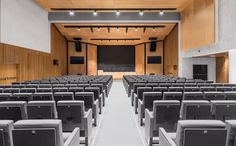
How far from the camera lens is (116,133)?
6172 mm

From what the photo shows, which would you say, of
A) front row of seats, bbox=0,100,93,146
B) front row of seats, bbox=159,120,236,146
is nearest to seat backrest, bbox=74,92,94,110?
front row of seats, bbox=0,100,93,146

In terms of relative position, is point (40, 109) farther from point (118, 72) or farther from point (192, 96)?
point (118, 72)

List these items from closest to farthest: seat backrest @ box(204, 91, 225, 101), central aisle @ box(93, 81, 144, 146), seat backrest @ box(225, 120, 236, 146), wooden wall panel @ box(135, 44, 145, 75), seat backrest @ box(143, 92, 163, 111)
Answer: seat backrest @ box(225, 120, 236, 146)
central aisle @ box(93, 81, 144, 146)
seat backrest @ box(204, 91, 225, 101)
seat backrest @ box(143, 92, 163, 111)
wooden wall panel @ box(135, 44, 145, 75)

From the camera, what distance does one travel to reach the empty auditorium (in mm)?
3645

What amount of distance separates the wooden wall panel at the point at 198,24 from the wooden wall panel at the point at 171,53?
8.42 feet

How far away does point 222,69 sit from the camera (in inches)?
876

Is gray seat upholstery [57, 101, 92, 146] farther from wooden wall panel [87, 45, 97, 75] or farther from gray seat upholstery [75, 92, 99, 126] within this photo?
wooden wall panel [87, 45, 97, 75]

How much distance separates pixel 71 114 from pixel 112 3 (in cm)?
1702

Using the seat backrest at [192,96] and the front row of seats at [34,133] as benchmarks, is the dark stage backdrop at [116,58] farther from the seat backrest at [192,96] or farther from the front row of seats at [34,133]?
the front row of seats at [34,133]

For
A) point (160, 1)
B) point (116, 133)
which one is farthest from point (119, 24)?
point (116, 133)

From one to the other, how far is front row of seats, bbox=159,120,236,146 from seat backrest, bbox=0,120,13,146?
1.55 meters

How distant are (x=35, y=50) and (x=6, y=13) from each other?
19.3 feet

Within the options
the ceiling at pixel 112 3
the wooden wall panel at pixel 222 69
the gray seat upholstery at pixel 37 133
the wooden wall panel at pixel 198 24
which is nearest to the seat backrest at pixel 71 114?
the gray seat upholstery at pixel 37 133

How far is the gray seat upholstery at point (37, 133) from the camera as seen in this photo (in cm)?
265
